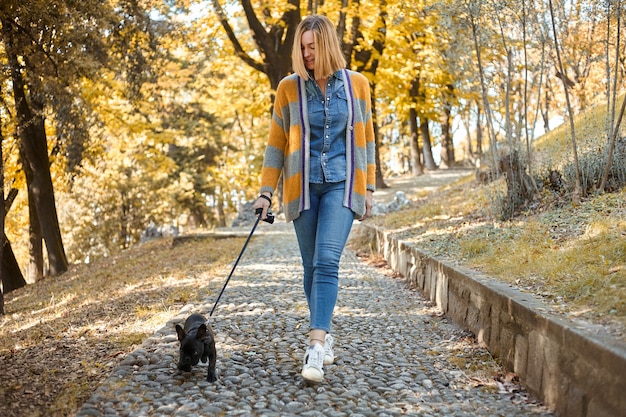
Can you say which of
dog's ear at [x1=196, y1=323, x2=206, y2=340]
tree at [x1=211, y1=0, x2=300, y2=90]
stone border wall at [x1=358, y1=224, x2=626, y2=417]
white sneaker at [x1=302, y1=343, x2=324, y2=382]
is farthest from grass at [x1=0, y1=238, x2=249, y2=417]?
tree at [x1=211, y1=0, x2=300, y2=90]

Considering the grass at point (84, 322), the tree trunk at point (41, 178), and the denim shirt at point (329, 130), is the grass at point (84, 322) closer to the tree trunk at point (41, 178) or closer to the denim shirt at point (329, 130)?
the tree trunk at point (41, 178)

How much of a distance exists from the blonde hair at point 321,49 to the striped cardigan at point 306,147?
0.08 meters

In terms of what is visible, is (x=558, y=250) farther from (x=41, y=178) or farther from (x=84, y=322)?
(x=41, y=178)

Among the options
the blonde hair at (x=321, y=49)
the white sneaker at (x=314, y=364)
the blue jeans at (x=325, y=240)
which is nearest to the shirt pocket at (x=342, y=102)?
the blonde hair at (x=321, y=49)

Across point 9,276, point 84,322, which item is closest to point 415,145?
point 9,276

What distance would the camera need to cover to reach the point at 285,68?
1582 centimetres

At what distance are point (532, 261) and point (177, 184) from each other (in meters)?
20.8

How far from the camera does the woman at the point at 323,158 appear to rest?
3646 millimetres

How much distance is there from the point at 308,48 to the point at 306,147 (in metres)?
0.57

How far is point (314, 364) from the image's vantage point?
3500 millimetres

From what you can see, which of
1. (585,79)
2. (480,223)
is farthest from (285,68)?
(480,223)

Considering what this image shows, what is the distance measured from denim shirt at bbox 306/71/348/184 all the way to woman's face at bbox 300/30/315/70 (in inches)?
4.2

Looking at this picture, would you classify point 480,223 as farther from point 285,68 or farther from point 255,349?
point 285,68

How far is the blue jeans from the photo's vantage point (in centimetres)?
A: 362
